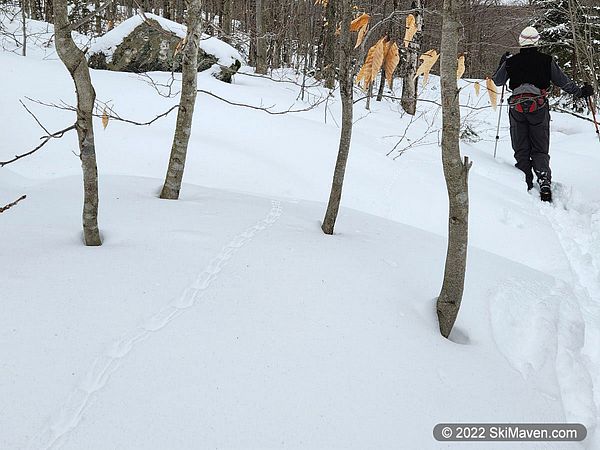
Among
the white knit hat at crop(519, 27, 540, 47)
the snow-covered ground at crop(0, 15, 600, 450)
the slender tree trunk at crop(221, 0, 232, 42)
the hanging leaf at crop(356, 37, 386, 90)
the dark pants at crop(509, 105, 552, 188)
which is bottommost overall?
the snow-covered ground at crop(0, 15, 600, 450)

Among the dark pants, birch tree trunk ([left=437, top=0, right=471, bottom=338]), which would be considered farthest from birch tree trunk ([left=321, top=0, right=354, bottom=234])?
the dark pants

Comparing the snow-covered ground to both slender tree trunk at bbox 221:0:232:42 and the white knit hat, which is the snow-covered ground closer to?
the white knit hat

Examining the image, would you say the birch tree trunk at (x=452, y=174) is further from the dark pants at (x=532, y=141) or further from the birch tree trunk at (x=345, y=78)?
the dark pants at (x=532, y=141)

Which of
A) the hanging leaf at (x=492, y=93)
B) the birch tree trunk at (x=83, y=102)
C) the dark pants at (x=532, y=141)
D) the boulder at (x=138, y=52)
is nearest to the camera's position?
the birch tree trunk at (x=83, y=102)

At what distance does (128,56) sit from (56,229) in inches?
281

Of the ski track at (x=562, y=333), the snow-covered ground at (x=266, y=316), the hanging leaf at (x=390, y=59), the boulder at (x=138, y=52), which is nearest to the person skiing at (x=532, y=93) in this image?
the snow-covered ground at (x=266, y=316)

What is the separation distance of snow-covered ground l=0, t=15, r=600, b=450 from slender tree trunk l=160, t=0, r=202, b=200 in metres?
0.24

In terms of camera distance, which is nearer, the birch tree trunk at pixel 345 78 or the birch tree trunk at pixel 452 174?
the birch tree trunk at pixel 452 174

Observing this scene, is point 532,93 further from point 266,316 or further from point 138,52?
point 138,52

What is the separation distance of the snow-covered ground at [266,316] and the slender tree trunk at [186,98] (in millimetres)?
236

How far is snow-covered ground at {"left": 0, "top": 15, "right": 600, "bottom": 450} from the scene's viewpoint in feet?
5.42

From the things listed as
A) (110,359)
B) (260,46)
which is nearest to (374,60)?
(110,359)

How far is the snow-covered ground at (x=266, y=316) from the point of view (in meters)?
1.65

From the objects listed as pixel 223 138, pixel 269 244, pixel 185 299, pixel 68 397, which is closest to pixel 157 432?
pixel 68 397
